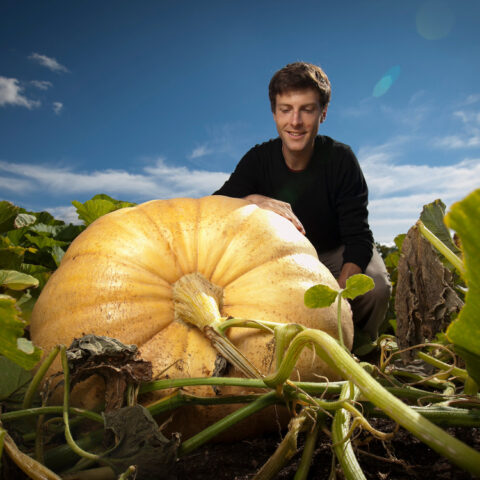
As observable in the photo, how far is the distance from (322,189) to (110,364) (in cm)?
264

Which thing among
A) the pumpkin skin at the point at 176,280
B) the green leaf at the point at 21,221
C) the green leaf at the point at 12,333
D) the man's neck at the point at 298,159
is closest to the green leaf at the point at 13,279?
the pumpkin skin at the point at 176,280

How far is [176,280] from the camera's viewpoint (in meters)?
1.65

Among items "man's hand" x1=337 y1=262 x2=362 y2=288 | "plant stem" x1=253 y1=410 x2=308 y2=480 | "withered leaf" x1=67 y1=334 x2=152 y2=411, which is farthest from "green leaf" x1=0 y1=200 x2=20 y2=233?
"man's hand" x1=337 y1=262 x2=362 y2=288

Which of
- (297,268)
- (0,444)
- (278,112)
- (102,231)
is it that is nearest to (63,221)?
(278,112)

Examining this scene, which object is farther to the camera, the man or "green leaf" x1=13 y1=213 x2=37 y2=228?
the man

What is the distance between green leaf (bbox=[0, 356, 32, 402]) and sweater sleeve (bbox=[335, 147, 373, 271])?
2.39 m

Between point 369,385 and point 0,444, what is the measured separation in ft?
2.18

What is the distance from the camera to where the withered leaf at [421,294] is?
167 centimetres

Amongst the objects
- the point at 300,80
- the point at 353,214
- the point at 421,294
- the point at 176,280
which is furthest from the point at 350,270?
the point at 176,280

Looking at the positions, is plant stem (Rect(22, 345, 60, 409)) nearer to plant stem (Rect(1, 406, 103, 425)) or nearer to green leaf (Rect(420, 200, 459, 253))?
plant stem (Rect(1, 406, 103, 425))

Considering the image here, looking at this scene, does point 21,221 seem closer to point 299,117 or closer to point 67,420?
point 67,420

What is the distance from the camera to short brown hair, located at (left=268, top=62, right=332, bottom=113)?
3.37m

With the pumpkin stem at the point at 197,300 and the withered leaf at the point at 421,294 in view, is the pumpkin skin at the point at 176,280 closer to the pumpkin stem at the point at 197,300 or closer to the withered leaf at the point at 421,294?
the pumpkin stem at the point at 197,300

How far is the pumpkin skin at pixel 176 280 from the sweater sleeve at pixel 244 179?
5.66 ft
